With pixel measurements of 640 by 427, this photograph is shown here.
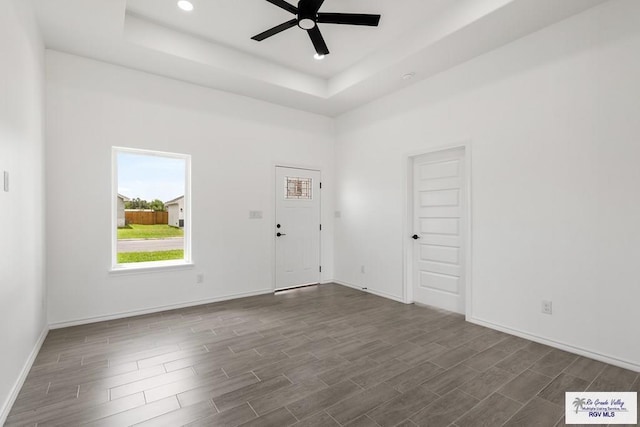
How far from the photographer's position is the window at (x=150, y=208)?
13.4ft

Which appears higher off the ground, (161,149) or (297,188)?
(161,149)

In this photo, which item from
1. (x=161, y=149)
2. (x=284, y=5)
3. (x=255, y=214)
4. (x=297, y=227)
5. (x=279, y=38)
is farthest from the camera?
(x=297, y=227)

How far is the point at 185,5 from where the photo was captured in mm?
3242

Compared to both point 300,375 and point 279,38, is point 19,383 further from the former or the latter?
point 279,38

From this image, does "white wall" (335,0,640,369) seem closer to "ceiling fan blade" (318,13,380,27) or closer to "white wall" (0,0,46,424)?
"ceiling fan blade" (318,13,380,27)

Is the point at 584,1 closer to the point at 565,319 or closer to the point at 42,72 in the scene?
the point at 565,319

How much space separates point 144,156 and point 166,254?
1383 millimetres

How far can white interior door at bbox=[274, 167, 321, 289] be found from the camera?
5.34 m

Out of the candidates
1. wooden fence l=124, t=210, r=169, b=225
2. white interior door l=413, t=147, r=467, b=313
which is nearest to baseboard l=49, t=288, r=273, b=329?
wooden fence l=124, t=210, r=169, b=225

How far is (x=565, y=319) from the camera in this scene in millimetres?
3014

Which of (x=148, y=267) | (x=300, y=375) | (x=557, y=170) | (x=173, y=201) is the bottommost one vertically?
(x=300, y=375)

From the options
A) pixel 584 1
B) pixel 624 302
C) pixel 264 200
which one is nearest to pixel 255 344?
pixel 264 200

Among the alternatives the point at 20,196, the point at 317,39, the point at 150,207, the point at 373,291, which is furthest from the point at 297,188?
the point at 20,196

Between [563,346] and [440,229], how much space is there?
180 centimetres
